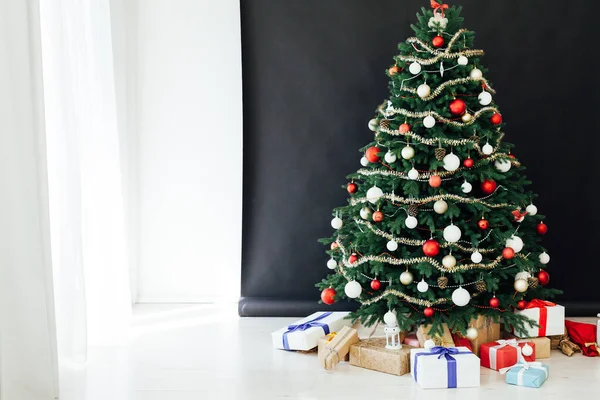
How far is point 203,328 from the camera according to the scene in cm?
319

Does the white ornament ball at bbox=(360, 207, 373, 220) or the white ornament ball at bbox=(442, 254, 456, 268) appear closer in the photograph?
the white ornament ball at bbox=(442, 254, 456, 268)

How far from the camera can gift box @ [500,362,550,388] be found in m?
2.34

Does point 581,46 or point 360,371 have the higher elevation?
point 581,46

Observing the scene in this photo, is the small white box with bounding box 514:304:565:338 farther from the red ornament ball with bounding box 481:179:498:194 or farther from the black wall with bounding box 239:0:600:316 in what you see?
the black wall with bounding box 239:0:600:316

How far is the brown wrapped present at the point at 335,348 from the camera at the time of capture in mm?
2553

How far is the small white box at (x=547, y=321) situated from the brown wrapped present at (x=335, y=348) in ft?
2.42

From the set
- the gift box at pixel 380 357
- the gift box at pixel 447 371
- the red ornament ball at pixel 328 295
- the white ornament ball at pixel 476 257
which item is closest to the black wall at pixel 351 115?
the red ornament ball at pixel 328 295

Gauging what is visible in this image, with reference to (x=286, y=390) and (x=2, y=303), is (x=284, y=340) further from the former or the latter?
(x=2, y=303)

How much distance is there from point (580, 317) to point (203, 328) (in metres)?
2.00

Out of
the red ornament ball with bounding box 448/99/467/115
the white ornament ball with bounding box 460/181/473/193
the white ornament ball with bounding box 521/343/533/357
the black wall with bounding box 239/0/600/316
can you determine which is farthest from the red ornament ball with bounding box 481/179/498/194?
the black wall with bounding box 239/0/600/316

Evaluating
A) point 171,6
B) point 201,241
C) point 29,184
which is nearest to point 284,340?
point 201,241

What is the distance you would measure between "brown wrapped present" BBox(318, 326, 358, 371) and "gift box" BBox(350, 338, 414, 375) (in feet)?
0.12

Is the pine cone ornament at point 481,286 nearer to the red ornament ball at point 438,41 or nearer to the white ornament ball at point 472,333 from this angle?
the white ornament ball at point 472,333

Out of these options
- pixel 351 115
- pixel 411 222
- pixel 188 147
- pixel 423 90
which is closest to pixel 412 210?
pixel 411 222
